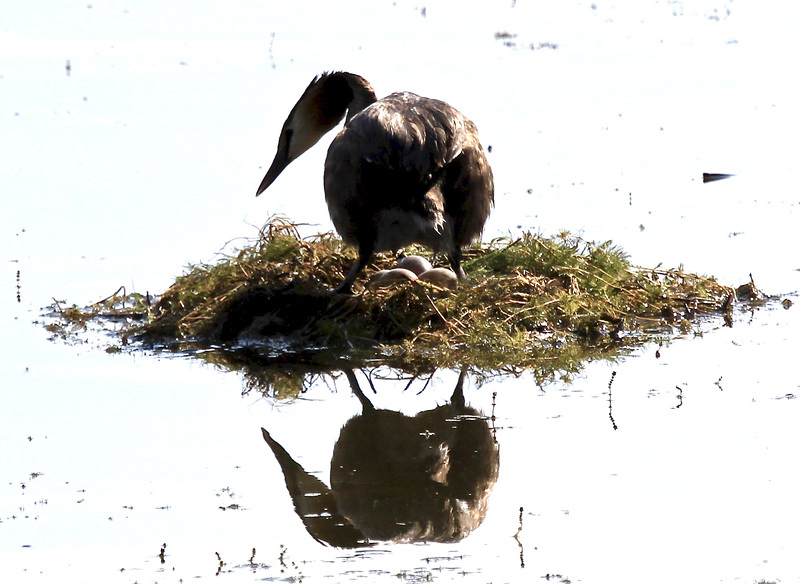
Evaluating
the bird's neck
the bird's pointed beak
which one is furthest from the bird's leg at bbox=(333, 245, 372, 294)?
the bird's pointed beak

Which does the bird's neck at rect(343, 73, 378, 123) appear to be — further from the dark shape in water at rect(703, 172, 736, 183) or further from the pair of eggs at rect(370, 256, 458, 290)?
the dark shape in water at rect(703, 172, 736, 183)

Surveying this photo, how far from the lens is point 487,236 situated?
1140 cm

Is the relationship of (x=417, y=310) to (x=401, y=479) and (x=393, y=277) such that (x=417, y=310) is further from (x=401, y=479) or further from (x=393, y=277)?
(x=401, y=479)

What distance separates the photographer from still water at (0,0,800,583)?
5965mm

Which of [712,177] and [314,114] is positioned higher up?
[314,114]

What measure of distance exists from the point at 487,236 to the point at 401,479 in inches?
195

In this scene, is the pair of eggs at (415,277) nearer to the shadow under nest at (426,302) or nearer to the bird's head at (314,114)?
the shadow under nest at (426,302)

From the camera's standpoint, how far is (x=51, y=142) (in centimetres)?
1522

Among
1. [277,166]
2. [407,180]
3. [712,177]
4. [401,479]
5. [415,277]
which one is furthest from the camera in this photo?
[712,177]

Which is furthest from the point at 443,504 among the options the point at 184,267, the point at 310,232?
the point at 310,232

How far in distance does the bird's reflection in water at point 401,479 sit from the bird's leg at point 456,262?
2.08m

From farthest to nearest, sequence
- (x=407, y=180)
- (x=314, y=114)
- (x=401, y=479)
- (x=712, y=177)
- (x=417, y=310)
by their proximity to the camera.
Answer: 1. (x=712, y=177)
2. (x=314, y=114)
3. (x=417, y=310)
4. (x=407, y=180)
5. (x=401, y=479)

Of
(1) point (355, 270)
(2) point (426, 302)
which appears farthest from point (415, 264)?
(2) point (426, 302)

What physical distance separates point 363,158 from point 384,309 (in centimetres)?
101
